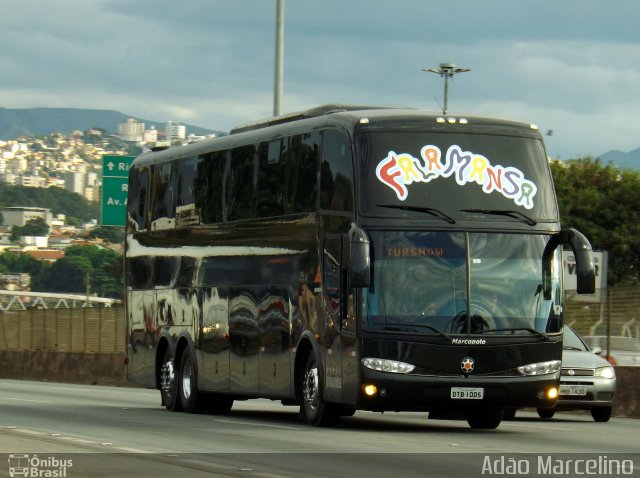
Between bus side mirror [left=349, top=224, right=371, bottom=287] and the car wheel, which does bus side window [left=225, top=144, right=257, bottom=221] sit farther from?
the car wheel

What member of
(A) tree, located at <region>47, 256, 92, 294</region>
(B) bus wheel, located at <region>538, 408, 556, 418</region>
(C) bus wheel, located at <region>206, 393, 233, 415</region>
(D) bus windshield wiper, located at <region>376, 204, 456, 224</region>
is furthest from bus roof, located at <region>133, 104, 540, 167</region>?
(A) tree, located at <region>47, 256, 92, 294</region>

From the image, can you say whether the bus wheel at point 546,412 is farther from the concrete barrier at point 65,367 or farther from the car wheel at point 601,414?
the concrete barrier at point 65,367

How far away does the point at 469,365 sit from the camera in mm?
19406

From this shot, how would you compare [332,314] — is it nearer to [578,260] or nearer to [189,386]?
[578,260]

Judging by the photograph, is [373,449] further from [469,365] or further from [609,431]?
[609,431]

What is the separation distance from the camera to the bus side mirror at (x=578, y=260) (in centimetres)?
1888

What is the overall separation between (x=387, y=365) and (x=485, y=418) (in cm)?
255

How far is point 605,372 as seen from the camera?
82.0 feet

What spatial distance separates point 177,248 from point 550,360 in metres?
7.79

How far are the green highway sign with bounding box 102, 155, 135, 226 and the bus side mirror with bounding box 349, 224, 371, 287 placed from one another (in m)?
25.5

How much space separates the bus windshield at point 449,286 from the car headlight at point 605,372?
18.1 ft

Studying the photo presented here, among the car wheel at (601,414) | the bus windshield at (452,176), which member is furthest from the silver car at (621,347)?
the bus windshield at (452,176)

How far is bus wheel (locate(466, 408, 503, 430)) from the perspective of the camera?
21188 millimetres

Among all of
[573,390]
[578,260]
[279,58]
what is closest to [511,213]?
[578,260]
